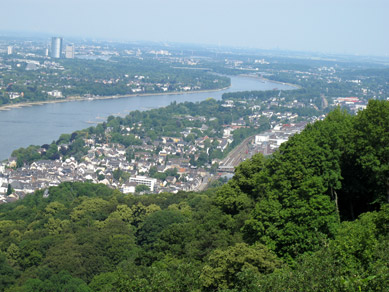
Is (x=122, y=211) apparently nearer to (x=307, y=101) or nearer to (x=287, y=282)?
(x=287, y=282)

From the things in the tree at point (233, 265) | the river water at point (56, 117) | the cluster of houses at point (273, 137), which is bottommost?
the river water at point (56, 117)

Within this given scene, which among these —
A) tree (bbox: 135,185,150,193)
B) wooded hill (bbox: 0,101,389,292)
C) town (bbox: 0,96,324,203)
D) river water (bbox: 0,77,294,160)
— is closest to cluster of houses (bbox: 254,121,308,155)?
town (bbox: 0,96,324,203)

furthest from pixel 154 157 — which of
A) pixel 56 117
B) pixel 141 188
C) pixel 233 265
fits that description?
pixel 233 265

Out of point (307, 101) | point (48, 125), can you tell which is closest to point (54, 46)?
point (307, 101)

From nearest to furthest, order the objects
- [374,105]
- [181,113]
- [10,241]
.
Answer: [374,105] → [10,241] → [181,113]

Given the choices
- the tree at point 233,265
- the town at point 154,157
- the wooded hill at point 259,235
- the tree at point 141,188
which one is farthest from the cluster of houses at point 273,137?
the tree at point 233,265

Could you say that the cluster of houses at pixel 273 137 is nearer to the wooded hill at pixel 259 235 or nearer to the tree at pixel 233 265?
the wooded hill at pixel 259 235
